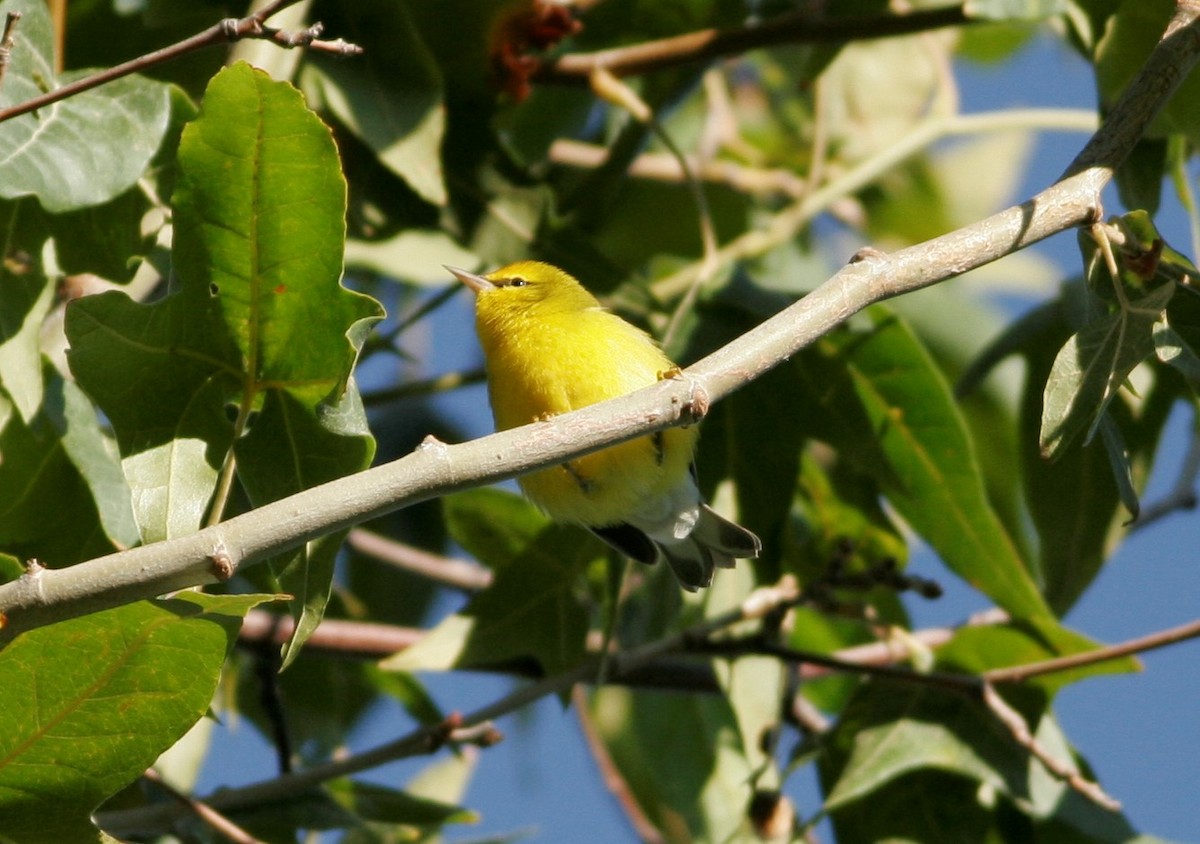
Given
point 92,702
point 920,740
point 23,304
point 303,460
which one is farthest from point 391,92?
point 920,740

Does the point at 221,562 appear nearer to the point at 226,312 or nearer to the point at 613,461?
the point at 226,312

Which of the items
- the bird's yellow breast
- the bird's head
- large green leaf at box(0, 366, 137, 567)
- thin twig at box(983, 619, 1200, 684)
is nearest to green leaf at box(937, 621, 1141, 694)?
thin twig at box(983, 619, 1200, 684)

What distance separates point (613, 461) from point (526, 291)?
589 millimetres

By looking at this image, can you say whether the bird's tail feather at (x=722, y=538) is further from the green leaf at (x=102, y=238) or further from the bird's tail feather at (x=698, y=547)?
the green leaf at (x=102, y=238)

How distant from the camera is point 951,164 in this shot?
20.9 feet

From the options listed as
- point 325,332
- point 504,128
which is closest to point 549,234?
point 504,128

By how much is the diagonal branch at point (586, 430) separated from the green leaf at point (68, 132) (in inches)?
36.5

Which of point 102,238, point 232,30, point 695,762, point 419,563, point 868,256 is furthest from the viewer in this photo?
point 419,563

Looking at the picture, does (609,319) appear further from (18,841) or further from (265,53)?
(18,841)

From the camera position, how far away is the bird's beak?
3793 millimetres

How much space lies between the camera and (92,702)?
202 cm

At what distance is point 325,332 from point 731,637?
1.62 meters

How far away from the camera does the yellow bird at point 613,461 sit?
133 inches

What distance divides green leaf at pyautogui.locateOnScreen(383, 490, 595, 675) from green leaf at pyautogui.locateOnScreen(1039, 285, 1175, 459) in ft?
5.15
